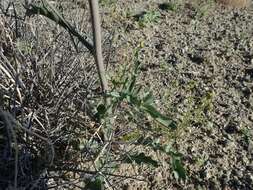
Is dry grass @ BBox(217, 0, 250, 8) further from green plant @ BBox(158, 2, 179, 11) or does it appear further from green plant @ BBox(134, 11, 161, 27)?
green plant @ BBox(134, 11, 161, 27)

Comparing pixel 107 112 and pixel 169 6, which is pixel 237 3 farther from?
pixel 107 112

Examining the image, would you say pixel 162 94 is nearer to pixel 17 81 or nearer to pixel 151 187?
pixel 151 187

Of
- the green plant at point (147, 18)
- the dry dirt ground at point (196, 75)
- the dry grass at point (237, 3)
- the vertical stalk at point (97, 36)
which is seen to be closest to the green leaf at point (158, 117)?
the vertical stalk at point (97, 36)

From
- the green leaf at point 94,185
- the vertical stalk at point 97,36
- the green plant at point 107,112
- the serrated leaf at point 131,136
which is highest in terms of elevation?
the vertical stalk at point 97,36

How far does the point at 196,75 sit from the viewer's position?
2691 millimetres

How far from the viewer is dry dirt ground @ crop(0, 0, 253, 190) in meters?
2.19

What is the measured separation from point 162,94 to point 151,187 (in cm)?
60

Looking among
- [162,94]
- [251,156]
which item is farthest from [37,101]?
[251,156]

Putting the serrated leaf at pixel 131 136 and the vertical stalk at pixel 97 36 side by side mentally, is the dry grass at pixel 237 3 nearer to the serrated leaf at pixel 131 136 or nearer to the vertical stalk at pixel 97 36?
the serrated leaf at pixel 131 136

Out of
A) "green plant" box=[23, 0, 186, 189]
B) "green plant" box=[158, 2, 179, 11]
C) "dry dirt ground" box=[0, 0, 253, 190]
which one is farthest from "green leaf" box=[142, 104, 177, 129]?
"green plant" box=[158, 2, 179, 11]

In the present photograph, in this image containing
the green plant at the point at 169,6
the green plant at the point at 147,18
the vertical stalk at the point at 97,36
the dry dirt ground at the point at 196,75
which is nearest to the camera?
the vertical stalk at the point at 97,36

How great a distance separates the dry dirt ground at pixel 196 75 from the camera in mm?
2191

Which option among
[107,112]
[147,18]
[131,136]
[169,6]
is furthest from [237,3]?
[107,112]

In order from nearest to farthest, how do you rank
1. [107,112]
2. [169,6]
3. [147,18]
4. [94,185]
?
[94,185], [107,112], [147,18], [169,6]
